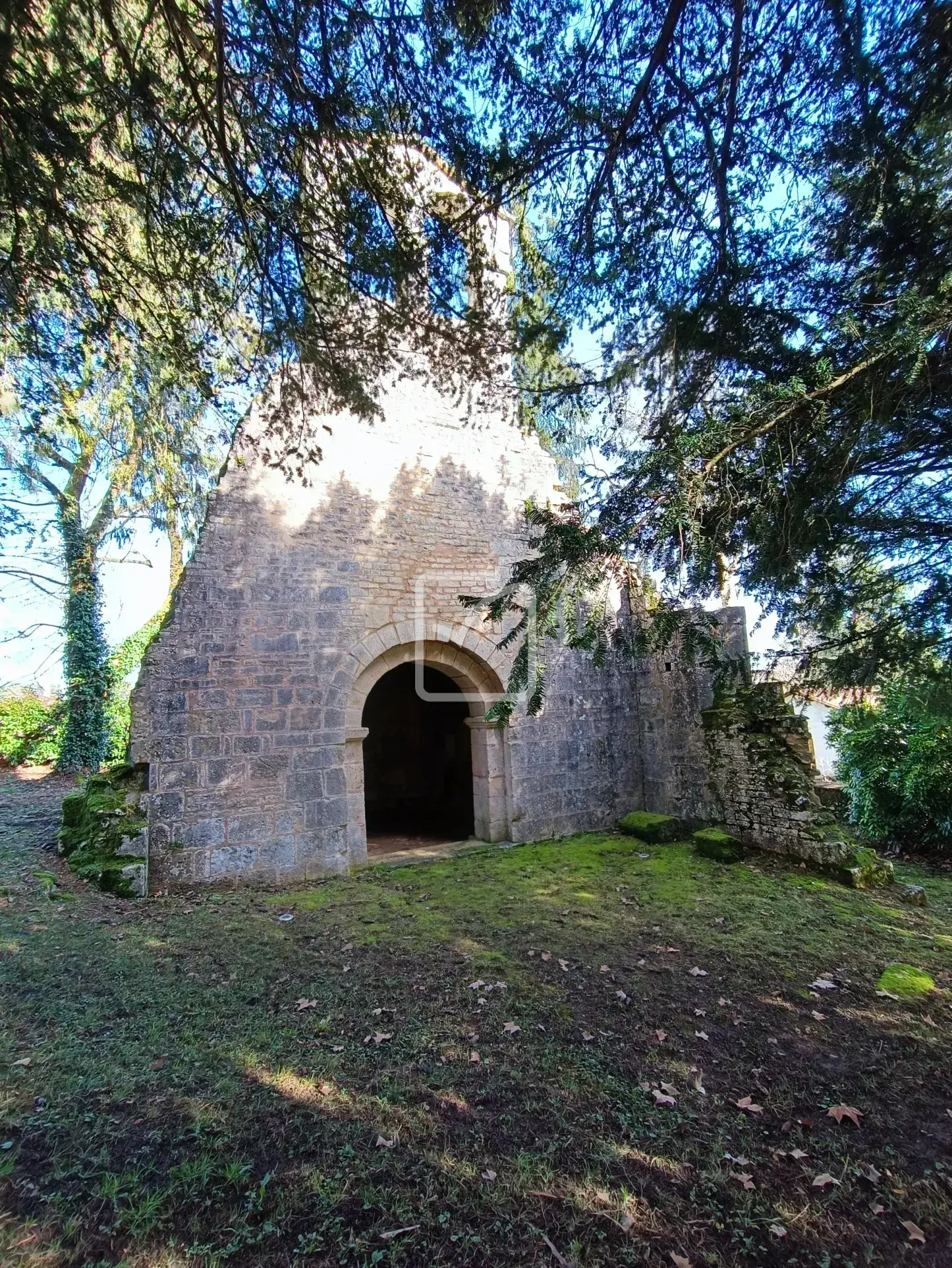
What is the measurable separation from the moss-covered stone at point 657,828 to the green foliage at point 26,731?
10.8 metres

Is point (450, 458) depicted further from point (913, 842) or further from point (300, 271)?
point (913, 842)

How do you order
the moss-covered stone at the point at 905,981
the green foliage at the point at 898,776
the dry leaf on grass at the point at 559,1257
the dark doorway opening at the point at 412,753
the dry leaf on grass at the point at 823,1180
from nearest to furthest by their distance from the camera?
the dry leaf on grass at the point at 559,1257
the dry leaf on grass at the point at 823,1180
the moss-covered stone at the point at 905,981
the green foliage at the point at 898,776
the dark doorway opening at the point at 412,753

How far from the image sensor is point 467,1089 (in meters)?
2.53

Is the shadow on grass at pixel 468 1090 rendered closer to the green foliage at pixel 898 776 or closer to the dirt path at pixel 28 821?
the dirt path at pixel 28 821

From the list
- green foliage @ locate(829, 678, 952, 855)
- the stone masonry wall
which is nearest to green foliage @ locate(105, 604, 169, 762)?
the stone masonry wall

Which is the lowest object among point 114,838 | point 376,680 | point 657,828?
point 657,828

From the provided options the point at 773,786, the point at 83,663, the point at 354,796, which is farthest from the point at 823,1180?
the point at 83,663

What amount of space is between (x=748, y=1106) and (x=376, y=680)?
5085 mm

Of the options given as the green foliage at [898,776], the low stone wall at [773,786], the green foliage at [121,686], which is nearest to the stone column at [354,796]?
the low stone wall at [773,786]

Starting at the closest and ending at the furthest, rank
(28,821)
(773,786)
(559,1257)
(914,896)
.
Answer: (559,1257) → (914,896) → (773,786) → (28,821)

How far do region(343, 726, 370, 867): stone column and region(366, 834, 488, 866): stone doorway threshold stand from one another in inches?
11.0

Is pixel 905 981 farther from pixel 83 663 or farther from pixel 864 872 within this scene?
pixel 83 663

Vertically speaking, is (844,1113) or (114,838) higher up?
(114,838)

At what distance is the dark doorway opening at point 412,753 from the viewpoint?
10.3m
